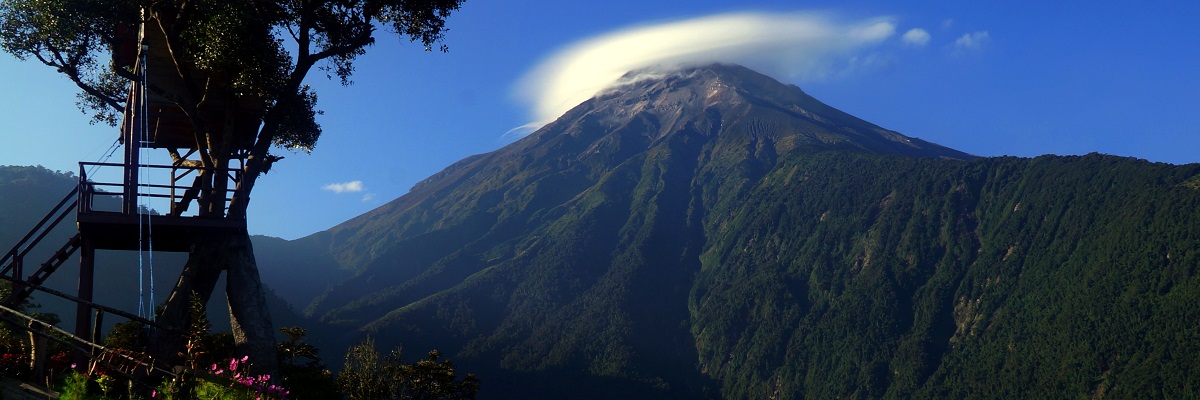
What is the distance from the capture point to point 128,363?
2017cm

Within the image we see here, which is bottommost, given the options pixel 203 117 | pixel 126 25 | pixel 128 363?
pixel 128 363

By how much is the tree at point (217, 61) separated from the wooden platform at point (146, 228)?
0.48m

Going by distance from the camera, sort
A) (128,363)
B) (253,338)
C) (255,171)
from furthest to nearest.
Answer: (255,171)
(253,338)
(128,363)

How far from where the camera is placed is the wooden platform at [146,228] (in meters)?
21.9

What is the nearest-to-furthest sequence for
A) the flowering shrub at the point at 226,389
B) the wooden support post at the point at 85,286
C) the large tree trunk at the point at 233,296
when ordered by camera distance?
the flowering shrub at the point at 226,389, the wooden support post at the point at 85,286, the large tree trunk at the point at 233,296

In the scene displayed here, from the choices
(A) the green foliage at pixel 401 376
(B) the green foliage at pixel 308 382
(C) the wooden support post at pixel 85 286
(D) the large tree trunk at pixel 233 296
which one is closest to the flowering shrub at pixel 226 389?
(D) the large tree trunk at pixel 233 296

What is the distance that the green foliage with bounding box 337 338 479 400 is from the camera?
3616 centimetres

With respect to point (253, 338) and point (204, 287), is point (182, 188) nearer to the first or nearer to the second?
point (204, 287)

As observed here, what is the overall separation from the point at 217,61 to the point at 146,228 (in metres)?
4.17

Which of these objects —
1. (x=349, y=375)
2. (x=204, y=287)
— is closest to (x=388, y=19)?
(x=204, y=287)

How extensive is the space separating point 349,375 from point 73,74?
16.1 meters

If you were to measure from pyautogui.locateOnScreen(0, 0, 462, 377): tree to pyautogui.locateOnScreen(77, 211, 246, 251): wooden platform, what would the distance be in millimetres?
482

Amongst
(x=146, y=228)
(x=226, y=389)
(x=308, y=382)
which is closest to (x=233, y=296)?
(x=146, y=228)

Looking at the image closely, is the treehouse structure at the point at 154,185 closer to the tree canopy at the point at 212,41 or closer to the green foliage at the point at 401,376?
the tree canopy at the point at 212,41
